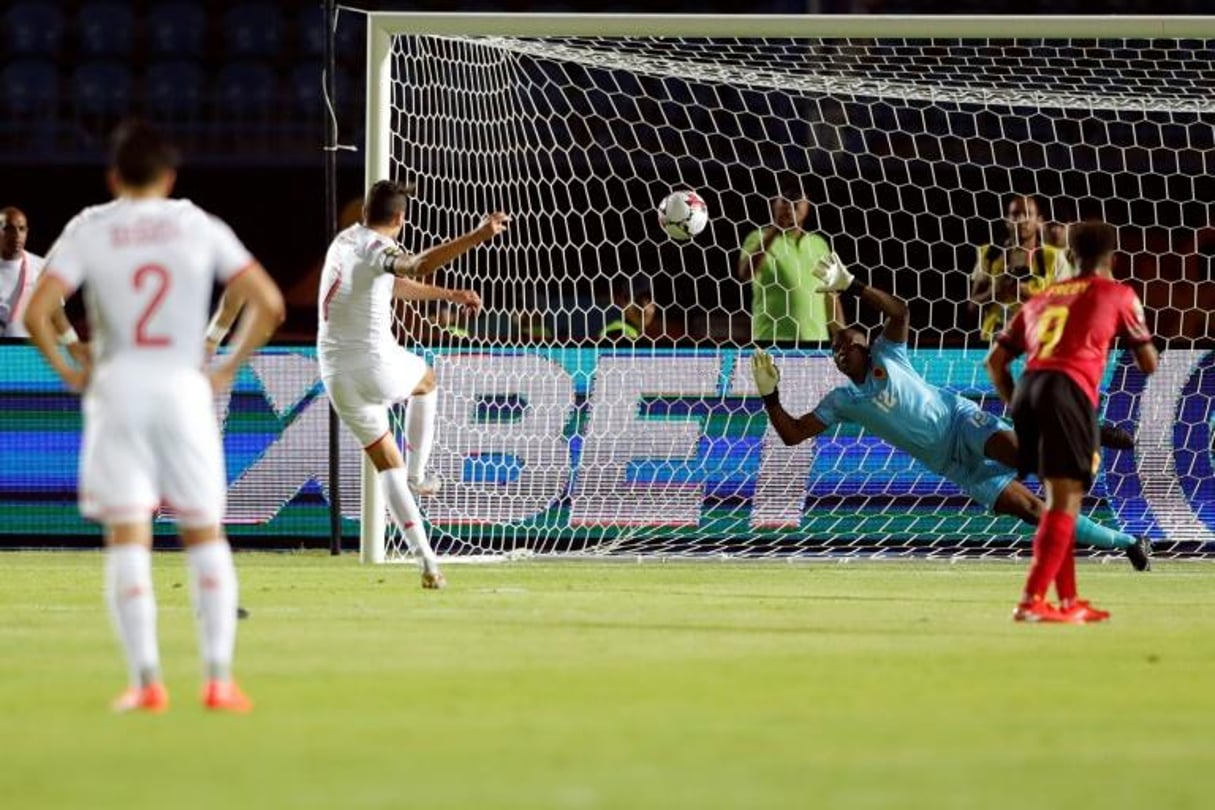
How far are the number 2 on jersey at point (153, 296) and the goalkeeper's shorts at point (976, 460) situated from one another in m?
7.55

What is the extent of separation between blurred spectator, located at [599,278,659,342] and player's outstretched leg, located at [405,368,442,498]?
2502 mm

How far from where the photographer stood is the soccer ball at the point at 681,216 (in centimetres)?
1357

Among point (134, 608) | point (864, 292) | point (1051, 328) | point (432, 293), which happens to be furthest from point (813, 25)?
point (134, 608)

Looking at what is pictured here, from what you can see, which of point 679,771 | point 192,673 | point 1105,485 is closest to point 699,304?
point 1105,485

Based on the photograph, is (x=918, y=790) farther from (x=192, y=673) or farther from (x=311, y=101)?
(x=311, y=101)

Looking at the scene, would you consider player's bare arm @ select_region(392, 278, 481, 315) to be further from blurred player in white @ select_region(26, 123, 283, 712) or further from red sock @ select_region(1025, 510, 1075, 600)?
blurred player in white @ select_region(26, 123, 283, 712)

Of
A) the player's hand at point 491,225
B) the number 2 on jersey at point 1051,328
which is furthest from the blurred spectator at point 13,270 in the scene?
the number 2 on jersey at point 1051,328

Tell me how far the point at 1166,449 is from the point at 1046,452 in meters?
5.57

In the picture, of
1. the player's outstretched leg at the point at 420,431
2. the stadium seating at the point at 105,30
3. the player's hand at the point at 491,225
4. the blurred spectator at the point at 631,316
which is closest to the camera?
the player's hand at the point at 491,225

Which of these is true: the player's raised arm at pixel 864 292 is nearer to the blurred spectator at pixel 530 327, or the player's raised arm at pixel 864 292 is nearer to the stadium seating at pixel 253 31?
the blurred spectator at pixel 530 327

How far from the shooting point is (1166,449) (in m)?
15.2

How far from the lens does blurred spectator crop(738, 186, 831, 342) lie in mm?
15473

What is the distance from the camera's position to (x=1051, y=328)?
9953 millimetres

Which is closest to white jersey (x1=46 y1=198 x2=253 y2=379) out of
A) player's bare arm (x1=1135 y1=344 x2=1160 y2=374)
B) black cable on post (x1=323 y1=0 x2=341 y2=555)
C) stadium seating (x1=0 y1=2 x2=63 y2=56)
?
player's bare arm (x1=1135 y1=344 x2=1160 y2=374)
